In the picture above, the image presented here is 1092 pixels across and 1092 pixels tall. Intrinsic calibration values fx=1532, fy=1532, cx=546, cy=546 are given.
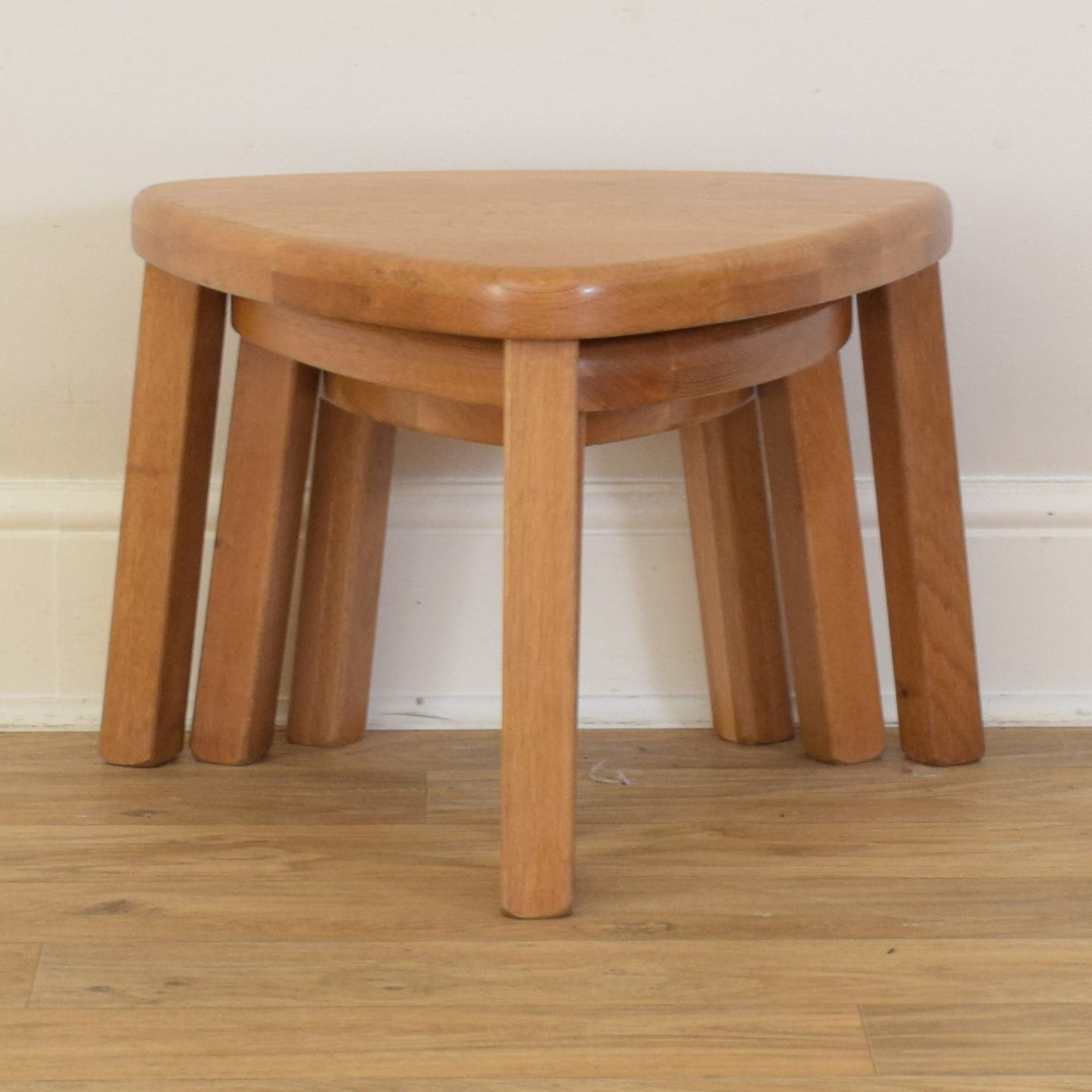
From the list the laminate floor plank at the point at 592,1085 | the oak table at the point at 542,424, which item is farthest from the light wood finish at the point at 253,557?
the laminate floor plank at the point at 592,1085

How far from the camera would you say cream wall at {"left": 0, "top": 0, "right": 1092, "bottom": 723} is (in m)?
1.11

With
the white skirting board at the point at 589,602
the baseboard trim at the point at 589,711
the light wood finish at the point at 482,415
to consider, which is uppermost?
the light wood finish at the point at 482,415

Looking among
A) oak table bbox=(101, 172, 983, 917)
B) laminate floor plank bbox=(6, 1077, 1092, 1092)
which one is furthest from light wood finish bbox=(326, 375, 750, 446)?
laminate floor plank bbox=(6, 1077, 1092, 1092)

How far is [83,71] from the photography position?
1.11 metres

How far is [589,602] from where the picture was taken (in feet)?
3.97

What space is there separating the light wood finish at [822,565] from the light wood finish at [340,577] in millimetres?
280

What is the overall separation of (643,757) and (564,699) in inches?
12.7

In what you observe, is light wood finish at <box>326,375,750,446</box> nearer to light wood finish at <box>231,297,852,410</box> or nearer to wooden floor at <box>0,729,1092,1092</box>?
light wood finish at <box>231,297,852,410</box>

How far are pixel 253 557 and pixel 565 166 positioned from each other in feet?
1.23

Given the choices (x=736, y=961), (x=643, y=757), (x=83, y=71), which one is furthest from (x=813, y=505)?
(x=83, y=71)

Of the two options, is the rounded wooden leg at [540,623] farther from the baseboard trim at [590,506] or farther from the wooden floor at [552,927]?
the baseboard trim at [590,506]

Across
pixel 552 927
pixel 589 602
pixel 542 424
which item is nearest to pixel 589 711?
pixel 589 602

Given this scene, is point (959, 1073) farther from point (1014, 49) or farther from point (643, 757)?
point (1014, 49)

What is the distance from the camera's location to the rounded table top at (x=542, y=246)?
2.54 ft
